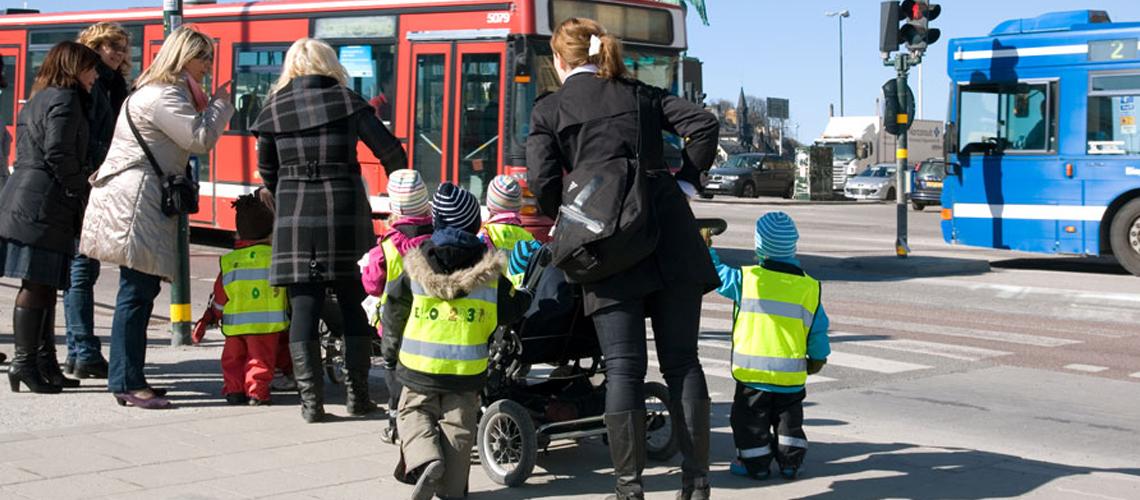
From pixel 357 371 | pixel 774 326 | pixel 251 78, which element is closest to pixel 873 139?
pixel 251 78

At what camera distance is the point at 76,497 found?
19.0 feet

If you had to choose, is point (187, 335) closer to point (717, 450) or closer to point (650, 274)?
point (717, 450)

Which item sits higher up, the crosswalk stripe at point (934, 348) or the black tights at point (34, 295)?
the black tights at point (34, 295)

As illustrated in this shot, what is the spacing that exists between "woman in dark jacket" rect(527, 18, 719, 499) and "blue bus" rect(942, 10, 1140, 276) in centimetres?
1311

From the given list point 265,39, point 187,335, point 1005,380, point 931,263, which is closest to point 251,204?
point 187,335

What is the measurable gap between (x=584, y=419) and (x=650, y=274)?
45.4 inches

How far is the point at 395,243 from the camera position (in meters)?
6.60

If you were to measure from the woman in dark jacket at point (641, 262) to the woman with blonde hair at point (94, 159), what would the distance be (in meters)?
3.63

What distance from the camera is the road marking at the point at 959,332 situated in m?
12.1

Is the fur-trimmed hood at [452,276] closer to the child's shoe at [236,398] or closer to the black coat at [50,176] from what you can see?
the child's shoe at [236,398]

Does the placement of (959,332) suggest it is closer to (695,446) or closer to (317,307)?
(317,307)

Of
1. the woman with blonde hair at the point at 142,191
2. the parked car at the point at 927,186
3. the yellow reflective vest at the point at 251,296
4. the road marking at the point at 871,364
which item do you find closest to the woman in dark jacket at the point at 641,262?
the woman with blonde hair at the point at 142,191

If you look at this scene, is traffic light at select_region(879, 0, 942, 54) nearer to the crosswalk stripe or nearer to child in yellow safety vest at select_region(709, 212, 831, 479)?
the crosswalk stripe

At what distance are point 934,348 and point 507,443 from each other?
608 cm
